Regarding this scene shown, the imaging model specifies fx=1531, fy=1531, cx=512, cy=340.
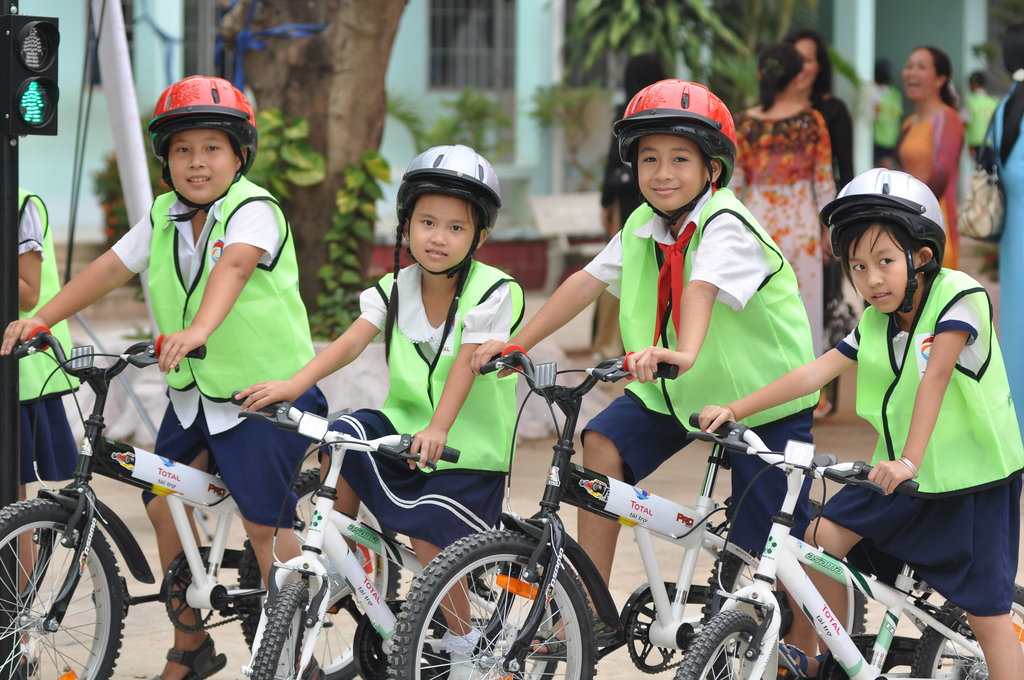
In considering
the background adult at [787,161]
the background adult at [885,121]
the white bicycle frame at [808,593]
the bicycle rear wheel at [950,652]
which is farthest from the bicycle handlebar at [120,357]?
the background adult at [885,121]

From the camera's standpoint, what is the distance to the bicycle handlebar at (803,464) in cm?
365

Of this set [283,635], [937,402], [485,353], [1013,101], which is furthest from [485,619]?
[1013,101]

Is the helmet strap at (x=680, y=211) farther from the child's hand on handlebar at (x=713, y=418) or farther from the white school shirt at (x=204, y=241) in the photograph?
the white school shirt at (x=204, y=241)

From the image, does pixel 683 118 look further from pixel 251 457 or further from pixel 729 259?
pixel 251 457

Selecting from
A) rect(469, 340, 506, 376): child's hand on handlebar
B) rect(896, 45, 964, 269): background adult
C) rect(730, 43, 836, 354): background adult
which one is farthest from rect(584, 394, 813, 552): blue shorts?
rect(896, 45, 964, 269): background adult

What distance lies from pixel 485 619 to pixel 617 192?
6044 mm

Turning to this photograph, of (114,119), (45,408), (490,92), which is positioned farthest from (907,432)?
(490,92)

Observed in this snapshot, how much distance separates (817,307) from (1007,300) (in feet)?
5.39

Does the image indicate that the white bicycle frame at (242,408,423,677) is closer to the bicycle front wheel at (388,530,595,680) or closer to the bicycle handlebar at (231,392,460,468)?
the bicycle handlebar at (231,392,460,468)

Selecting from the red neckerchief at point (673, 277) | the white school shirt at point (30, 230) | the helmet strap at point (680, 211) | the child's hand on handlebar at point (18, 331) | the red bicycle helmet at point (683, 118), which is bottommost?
the child's hand on handlebar at point (18, 331)

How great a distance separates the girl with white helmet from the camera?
407 cm

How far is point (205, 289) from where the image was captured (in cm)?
430

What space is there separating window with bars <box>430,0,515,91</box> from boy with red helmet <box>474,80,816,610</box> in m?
13.9

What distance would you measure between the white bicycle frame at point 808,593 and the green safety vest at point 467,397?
29.7 inches
